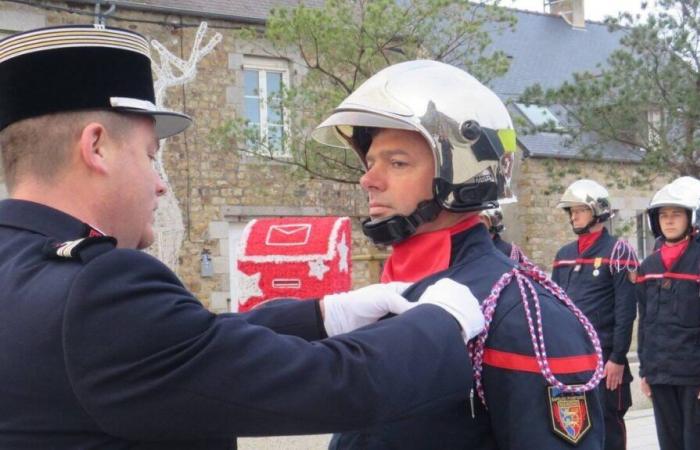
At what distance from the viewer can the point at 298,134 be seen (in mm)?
13711

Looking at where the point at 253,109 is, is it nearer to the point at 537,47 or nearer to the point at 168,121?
the point at 537,47

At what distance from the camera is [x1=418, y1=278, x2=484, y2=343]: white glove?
218 cm

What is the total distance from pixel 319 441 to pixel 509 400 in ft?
22.1

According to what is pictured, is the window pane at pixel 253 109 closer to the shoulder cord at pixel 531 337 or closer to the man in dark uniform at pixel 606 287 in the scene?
the man in dark uniform at pixel 606 287

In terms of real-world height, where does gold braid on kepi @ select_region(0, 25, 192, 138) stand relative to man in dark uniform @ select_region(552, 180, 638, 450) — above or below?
above

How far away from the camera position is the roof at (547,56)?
21.8 meters

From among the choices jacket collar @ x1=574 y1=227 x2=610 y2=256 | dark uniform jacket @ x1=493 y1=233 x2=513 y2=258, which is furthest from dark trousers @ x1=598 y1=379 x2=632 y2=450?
dark uniform jacket @ x1=493 y1=233 x2=513 y2=258

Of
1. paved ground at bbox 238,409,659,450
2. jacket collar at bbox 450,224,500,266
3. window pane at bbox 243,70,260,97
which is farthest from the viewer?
window pane at bbox 243,70,260,97

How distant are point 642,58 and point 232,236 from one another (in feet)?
25.1

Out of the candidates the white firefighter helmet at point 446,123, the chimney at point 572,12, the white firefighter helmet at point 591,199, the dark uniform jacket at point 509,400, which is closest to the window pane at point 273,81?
the white firefighter helmet at point 591,199

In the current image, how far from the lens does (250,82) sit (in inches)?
657

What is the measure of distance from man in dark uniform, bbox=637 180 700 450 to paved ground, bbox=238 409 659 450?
2.03m

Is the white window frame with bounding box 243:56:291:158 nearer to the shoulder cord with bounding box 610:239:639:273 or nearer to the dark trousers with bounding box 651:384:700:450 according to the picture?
the shoulder cord with bounding box 610:239:639:273

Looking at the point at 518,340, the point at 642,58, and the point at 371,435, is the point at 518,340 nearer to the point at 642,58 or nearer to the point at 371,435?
the point at 371,435
